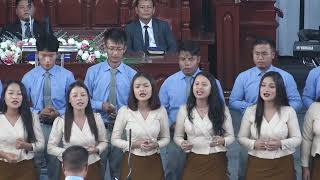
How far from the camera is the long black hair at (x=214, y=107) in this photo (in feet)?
25.8

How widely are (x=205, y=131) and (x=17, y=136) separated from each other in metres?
1.60

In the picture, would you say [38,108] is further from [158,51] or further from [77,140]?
[158,51]

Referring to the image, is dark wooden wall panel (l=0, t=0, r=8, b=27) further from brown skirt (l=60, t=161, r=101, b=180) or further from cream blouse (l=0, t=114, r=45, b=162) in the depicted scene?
brown skirt (l=60, t=161, r=101, b=180)

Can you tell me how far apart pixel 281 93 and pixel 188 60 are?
1.03m

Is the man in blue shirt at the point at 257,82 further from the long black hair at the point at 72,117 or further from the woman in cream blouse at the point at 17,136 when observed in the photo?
the woman in cream blouse at the point at 17,136

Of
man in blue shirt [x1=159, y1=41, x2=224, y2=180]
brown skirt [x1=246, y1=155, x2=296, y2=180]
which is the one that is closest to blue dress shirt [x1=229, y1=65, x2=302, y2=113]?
man in blue shirt [x1=159, y1=41, x2=224, y2=180]

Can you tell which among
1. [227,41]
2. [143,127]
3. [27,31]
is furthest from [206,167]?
[227,41]

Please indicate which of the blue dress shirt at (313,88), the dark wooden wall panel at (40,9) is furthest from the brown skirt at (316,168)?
the dark wooden wall panel at (40,9)

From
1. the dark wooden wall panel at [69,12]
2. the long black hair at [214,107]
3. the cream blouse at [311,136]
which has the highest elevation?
the dark wooden wall panel at [69,12]

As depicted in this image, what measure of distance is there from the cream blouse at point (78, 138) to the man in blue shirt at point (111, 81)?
51 centimetres

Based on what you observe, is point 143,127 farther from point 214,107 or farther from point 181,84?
point 181,84

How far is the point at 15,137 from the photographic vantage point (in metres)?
7.73

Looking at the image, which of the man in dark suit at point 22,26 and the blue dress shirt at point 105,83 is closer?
the blue dress shirt at point 105,83

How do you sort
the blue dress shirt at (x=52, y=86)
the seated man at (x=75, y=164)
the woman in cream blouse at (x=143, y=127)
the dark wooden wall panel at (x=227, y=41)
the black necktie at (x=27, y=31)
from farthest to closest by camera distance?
1. the dark wooden wall panel at (x=227, y=41)
2. the black necktie at (x=27, y=31)
3. the blue dress shirt at (x=52, y=86)
4. the woman in cream blouse at (x=143, y=127)
5. the seated man at (x=75, y=164)
